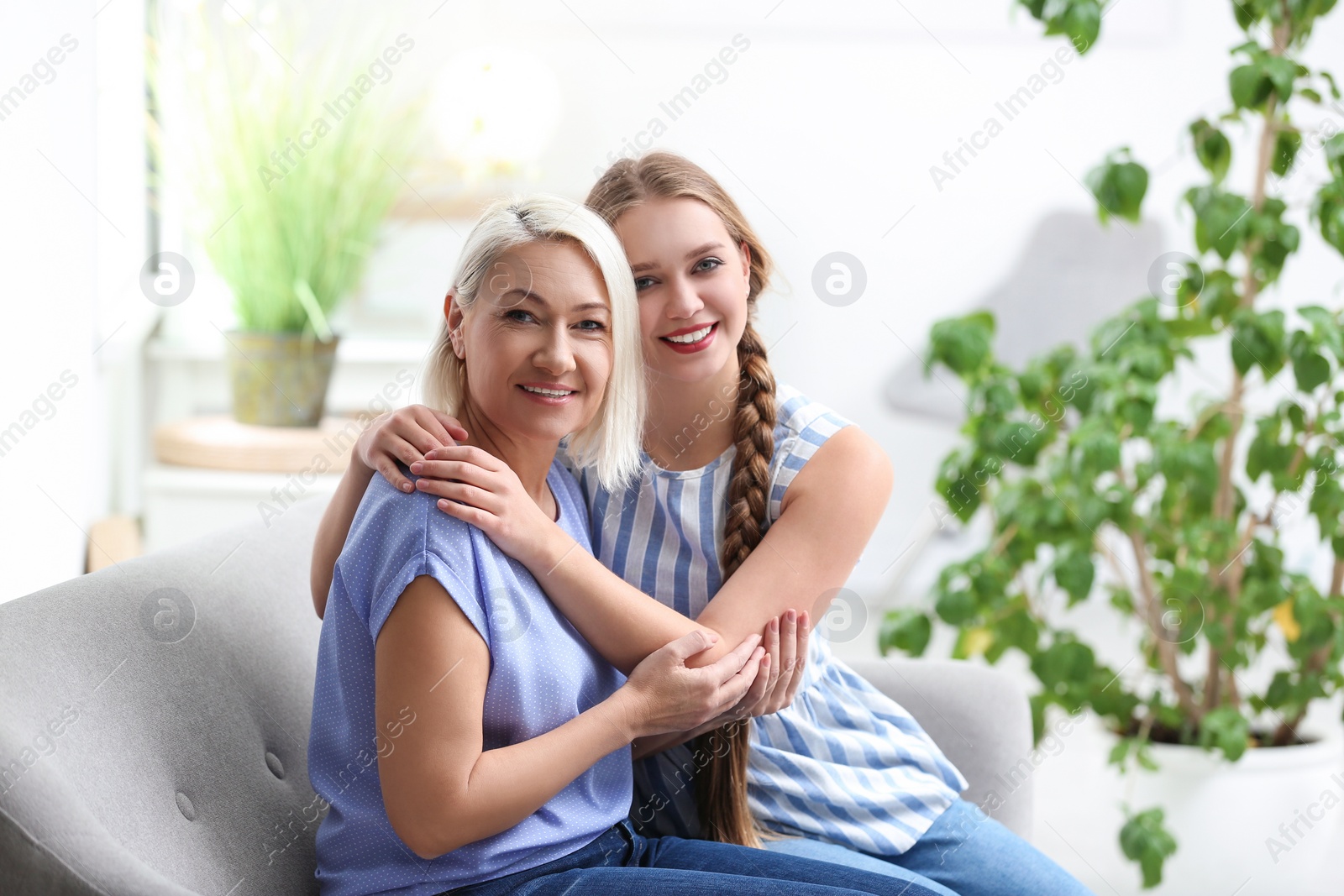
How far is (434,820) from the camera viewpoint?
2.98 ft

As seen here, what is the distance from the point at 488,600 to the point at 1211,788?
63.8 inches

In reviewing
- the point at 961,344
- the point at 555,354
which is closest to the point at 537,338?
the point at 555,354

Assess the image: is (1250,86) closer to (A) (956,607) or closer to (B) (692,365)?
(A) (956,607)

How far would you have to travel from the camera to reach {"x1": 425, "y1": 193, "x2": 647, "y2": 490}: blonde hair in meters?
1.07

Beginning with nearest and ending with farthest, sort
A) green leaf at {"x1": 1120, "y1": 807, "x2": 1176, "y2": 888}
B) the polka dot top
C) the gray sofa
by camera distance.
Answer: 1. the gray sofa
2. the polka dot top
3. green leaf at {"x1": 1120, "y1": 807, "x2": 1176, "y2": 888}

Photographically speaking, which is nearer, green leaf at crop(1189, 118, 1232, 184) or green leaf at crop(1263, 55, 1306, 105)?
green leaf at crop(1263, 55, 1306, 105)

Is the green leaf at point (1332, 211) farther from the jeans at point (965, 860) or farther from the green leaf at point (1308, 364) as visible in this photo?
the jeans at point (965, 860)

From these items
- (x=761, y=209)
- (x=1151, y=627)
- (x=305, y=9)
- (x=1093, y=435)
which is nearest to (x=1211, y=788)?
(x=1151, y=627)

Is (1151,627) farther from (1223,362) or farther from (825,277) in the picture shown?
(1223,362)

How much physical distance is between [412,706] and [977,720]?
2.87 ft

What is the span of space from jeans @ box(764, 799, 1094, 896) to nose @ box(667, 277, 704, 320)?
1.81 feet

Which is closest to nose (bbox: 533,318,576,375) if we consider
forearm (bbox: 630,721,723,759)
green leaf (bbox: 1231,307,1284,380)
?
forearm (bbox: 630,721,723,759)

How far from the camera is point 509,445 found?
112 centimetres

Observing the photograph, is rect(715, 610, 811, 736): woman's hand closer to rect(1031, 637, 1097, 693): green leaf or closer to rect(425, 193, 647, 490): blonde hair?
rect(425, 193, 647, 490): blonde hair
